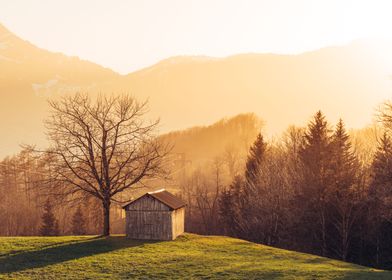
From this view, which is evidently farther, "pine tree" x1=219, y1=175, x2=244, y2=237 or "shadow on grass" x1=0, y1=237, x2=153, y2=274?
"pine tree" x1=219, y1=175, x2=244, y2=237

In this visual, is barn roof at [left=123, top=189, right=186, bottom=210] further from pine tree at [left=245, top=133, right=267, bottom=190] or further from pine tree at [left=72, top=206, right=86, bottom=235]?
pine tree at [left=72, top=206, right=86, bottom=235]

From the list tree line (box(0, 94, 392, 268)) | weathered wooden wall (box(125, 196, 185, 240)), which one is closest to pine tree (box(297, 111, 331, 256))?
tree line (box(0, 94, 392, 268))

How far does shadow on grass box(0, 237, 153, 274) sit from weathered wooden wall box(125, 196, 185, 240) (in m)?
1.19

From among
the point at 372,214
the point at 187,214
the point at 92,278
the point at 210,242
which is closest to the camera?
the point at 92,278

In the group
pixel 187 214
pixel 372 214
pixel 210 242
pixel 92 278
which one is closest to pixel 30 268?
pixel 92 278

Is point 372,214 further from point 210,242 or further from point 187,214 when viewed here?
point 187,214

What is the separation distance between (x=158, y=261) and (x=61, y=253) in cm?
818

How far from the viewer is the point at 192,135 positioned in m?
142

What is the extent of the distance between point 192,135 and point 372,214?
332 feet

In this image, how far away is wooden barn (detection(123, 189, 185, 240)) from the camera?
123 feet

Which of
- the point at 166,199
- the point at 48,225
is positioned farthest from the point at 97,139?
the point at 48,225

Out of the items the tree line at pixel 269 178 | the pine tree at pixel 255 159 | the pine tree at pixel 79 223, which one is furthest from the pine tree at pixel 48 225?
the pine tree at pixel 255 159

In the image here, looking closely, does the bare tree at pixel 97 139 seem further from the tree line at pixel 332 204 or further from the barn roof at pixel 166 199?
the tree line at pixel 332 204

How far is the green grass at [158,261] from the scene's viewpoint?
84.4 ft
